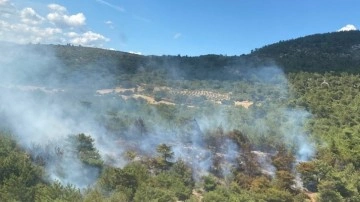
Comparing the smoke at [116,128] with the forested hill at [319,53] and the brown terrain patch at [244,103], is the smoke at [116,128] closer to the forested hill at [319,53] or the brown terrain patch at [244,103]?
the brown terrain patch at [244,103]

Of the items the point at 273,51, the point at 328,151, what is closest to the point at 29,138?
the point at 328,151

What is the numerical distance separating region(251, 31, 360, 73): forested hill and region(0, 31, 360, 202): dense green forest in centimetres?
107

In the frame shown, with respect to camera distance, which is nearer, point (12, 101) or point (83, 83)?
point (12, 101)

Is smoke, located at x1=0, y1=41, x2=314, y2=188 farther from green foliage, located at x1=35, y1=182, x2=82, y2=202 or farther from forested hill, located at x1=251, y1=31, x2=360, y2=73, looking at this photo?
forested hill, located at x1=251, y1=31, x2=360, y2=73

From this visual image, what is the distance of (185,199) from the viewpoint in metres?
32.3

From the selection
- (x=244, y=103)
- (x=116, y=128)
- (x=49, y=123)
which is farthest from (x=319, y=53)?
(x=49, y=123)

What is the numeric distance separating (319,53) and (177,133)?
75.0 m

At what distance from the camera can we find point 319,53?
368 ft

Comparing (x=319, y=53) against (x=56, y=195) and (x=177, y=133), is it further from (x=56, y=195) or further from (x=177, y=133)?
(x=56, y=195)

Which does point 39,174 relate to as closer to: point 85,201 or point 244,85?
point 85,201

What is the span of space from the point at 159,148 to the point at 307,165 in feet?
44.8

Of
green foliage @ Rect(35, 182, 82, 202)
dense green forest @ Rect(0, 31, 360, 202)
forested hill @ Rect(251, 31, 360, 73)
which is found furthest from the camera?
forested hill @ Rect(251, 31, 360, 73)

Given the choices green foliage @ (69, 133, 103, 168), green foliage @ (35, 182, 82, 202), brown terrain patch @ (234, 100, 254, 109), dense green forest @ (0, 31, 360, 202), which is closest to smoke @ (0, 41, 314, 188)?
dense green forest @ (0, 31, 360, 202)

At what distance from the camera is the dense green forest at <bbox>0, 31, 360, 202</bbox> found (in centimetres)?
3178
